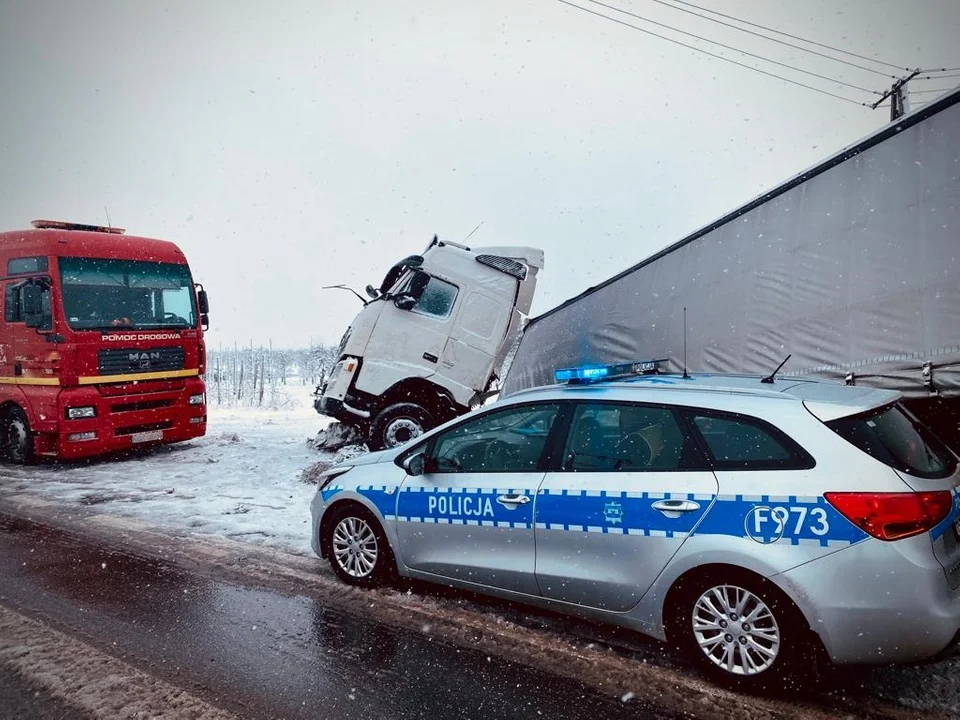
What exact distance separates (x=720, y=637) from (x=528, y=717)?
1.00 m

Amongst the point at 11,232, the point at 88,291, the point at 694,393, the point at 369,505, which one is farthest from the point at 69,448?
the point at 694,393

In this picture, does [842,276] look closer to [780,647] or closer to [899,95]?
[780,647]

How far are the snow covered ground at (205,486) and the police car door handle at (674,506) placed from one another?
3.24m

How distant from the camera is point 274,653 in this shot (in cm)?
335

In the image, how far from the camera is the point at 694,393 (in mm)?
3309

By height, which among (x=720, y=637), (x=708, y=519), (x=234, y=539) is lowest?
(x=234, y=539)

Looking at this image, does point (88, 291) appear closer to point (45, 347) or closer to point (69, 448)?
point (45, 347)

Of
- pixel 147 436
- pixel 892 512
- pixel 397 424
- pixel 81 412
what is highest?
pixel 892 512

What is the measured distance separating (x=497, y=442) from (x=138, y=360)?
7.55 meters

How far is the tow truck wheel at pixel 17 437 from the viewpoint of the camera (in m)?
9.18

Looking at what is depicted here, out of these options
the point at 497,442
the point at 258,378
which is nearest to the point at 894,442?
the point at 497,442

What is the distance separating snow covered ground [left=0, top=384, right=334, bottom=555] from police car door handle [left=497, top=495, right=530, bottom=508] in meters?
2.31

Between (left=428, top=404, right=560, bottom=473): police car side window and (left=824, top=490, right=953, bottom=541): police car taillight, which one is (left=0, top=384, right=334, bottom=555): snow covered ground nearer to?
(left=428, top=404, right=560, bottom=473): police car side window

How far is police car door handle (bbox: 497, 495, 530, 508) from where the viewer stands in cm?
350
